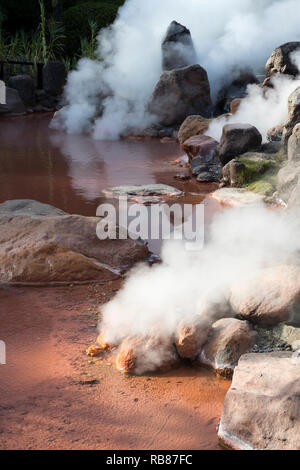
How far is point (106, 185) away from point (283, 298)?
14.8ft

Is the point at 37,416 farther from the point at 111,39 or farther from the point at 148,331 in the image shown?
the point at 111,39

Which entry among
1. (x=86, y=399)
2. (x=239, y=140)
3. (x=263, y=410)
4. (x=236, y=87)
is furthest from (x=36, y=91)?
(x=263, y=410)

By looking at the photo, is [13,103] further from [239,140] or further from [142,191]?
[142,191]

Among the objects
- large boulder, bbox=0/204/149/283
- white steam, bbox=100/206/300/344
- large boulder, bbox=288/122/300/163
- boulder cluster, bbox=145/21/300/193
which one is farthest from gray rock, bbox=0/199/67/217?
large boulder, bbox=288/122/300/163

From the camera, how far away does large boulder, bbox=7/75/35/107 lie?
15078 millimetres

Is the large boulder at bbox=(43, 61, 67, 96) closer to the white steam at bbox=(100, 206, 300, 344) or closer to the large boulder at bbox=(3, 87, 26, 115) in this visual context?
the large boulder at bbox=(3, 87, 26, 115)

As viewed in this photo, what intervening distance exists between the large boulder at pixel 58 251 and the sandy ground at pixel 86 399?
726 mm


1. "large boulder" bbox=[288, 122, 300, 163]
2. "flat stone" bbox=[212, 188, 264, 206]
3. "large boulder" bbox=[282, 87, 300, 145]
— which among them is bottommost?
"flat stone" bbox=[212, 188, 264, 206]

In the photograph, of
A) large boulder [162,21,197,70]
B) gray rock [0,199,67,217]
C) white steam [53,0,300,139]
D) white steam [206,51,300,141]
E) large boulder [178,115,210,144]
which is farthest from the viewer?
large boulder [162,21,197,70]

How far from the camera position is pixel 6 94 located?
14.6 meters

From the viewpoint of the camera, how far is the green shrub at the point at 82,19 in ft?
57.3

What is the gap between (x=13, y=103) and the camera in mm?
14664

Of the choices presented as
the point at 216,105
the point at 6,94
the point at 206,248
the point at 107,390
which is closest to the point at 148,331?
the point at 107,390

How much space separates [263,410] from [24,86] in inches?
551
